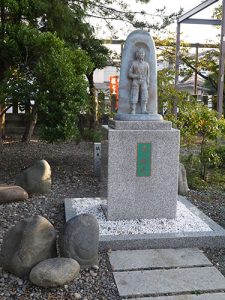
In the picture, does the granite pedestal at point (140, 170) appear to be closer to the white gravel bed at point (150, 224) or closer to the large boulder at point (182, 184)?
the white gravel bed at point (150, 224)

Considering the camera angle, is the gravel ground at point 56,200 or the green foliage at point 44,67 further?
the green foliage at point 44,67

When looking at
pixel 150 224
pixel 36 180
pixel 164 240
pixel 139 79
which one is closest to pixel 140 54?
pixel 139 79

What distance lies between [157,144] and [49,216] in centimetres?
175

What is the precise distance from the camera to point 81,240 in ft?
11.1

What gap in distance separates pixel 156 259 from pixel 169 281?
0.46m

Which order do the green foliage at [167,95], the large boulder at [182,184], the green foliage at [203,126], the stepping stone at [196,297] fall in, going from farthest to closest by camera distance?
the green foliage at [167,95]
the green foliage at [203,126]
the large boulder at [182,184]
the stepping stone at [196,297]

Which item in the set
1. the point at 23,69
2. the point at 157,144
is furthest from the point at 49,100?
the point at 157,144

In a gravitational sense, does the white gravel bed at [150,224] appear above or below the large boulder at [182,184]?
below

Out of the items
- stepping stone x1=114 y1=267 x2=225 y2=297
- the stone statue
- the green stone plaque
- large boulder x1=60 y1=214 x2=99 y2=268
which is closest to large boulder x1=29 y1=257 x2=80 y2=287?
large boulder x1=60 y1=214 x2=99 y2=268

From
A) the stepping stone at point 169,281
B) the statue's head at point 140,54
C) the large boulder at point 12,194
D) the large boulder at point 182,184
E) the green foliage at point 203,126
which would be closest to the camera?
the stepping stone at point 169,281

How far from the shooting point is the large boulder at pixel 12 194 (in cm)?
529

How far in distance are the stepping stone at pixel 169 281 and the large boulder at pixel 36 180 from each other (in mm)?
2796

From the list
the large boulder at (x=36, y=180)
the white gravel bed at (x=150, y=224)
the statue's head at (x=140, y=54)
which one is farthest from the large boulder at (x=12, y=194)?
the statue's head at (x=140, y=54)

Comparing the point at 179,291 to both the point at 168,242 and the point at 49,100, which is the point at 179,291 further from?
the point at 49,100
